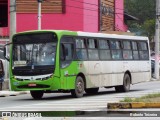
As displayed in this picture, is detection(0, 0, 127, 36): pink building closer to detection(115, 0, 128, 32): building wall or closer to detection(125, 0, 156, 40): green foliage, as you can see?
detection(115, 0, 128, 32): building wall

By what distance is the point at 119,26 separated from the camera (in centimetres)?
5462

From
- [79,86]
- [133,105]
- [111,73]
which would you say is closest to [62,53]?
[79,86]

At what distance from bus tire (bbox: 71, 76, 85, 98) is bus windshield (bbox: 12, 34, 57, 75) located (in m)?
1.66

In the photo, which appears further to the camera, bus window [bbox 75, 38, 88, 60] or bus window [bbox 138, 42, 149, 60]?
bus window [bbox 138, 42, 149, 60]

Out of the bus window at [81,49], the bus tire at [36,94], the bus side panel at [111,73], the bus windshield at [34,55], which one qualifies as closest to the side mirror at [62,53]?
the bus windshield at [34,55]

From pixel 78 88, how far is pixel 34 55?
254 cm

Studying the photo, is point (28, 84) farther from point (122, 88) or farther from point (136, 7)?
point (136, 7)

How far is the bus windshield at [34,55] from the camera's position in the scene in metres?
23.0

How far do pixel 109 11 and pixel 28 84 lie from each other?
28.8 metres

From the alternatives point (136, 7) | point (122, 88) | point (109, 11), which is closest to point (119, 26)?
point (109, 11)

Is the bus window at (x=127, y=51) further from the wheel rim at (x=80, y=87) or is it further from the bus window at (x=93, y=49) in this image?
the wheel rim at (x=80, y=87)

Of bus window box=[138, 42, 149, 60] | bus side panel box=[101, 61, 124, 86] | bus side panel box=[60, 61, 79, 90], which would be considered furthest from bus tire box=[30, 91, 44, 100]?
bus window box=[138, 42, 149, 60]

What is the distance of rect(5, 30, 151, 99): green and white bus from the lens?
22953 mm

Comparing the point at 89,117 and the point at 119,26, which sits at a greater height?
the point at 119,26
